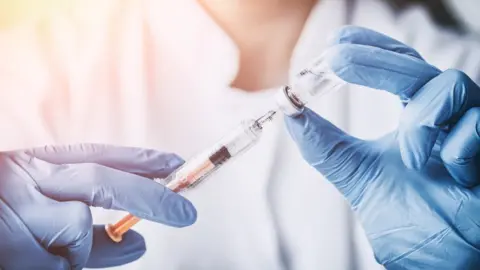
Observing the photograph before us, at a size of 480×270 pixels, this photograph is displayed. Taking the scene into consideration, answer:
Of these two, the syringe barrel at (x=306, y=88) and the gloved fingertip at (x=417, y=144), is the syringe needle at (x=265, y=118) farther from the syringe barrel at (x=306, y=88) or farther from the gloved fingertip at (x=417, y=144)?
the gloved fingertip at (x=417, y=144)

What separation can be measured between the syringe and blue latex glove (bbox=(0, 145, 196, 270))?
2 cm

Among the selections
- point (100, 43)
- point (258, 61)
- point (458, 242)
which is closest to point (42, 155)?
point (100, 43)

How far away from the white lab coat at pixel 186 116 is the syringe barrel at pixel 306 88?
0.24ft

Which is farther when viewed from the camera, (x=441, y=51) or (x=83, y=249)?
(x=441, y=51)

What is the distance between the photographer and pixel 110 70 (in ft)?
3.57

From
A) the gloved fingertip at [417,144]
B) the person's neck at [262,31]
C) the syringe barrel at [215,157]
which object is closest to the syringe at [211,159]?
the syringe barrel at [215,157]

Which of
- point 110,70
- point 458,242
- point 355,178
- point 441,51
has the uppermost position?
point 110,70

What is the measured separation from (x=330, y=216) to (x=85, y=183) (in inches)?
16.0

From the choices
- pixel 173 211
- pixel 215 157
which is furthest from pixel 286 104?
pixel 173 211

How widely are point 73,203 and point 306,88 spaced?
41 cm

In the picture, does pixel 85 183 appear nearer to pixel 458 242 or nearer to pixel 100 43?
pixel 100 43

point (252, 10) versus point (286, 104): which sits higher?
point (252, 10)

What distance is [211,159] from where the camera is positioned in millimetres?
1019

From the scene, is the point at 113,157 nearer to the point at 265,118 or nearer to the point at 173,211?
the point at 173,211
